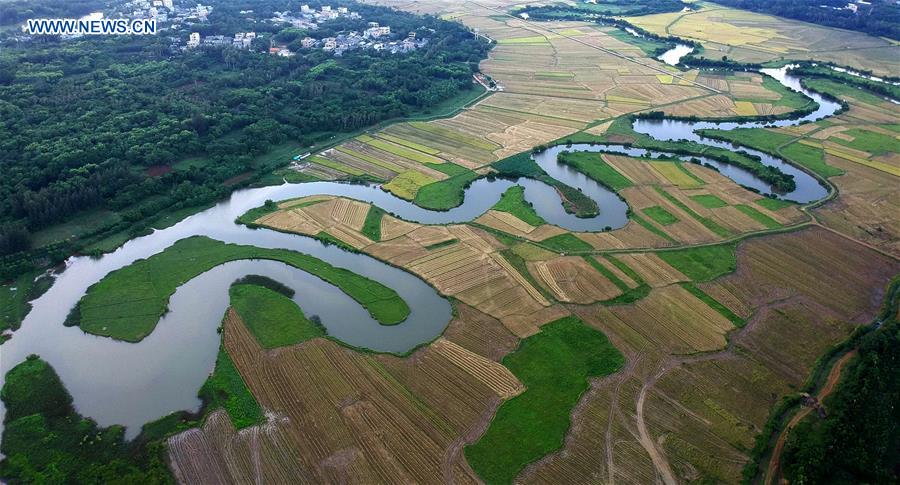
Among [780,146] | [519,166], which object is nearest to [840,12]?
[780,146]

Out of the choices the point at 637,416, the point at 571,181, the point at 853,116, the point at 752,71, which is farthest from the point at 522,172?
the point at 752,71

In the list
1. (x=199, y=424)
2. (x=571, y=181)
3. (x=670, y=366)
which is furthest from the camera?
(x=571, y=181)

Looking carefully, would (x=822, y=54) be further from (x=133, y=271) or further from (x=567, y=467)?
(x=133, y=271)

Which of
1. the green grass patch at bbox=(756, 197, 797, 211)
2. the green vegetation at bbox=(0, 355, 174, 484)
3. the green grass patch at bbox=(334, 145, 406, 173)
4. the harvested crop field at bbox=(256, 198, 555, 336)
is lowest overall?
the green vegetation at bbox=(0, 355, 174, 484)

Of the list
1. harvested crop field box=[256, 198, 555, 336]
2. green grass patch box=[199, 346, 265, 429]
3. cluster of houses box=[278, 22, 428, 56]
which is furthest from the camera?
cluster of houses box=[278, 22, 428, 56]

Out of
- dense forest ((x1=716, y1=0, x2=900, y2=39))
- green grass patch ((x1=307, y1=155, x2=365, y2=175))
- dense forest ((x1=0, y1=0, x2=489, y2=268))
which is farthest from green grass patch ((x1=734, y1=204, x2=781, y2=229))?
dense forest ((x1=716, y1=0, x2=900, y2=39))

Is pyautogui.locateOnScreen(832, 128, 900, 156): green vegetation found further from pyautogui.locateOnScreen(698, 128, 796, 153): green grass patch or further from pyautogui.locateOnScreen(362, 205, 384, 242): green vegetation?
pyautogui.locateOnScreen(362, 205, 384, 242): green vegetation

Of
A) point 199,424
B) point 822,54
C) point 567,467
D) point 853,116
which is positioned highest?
point 822,54
